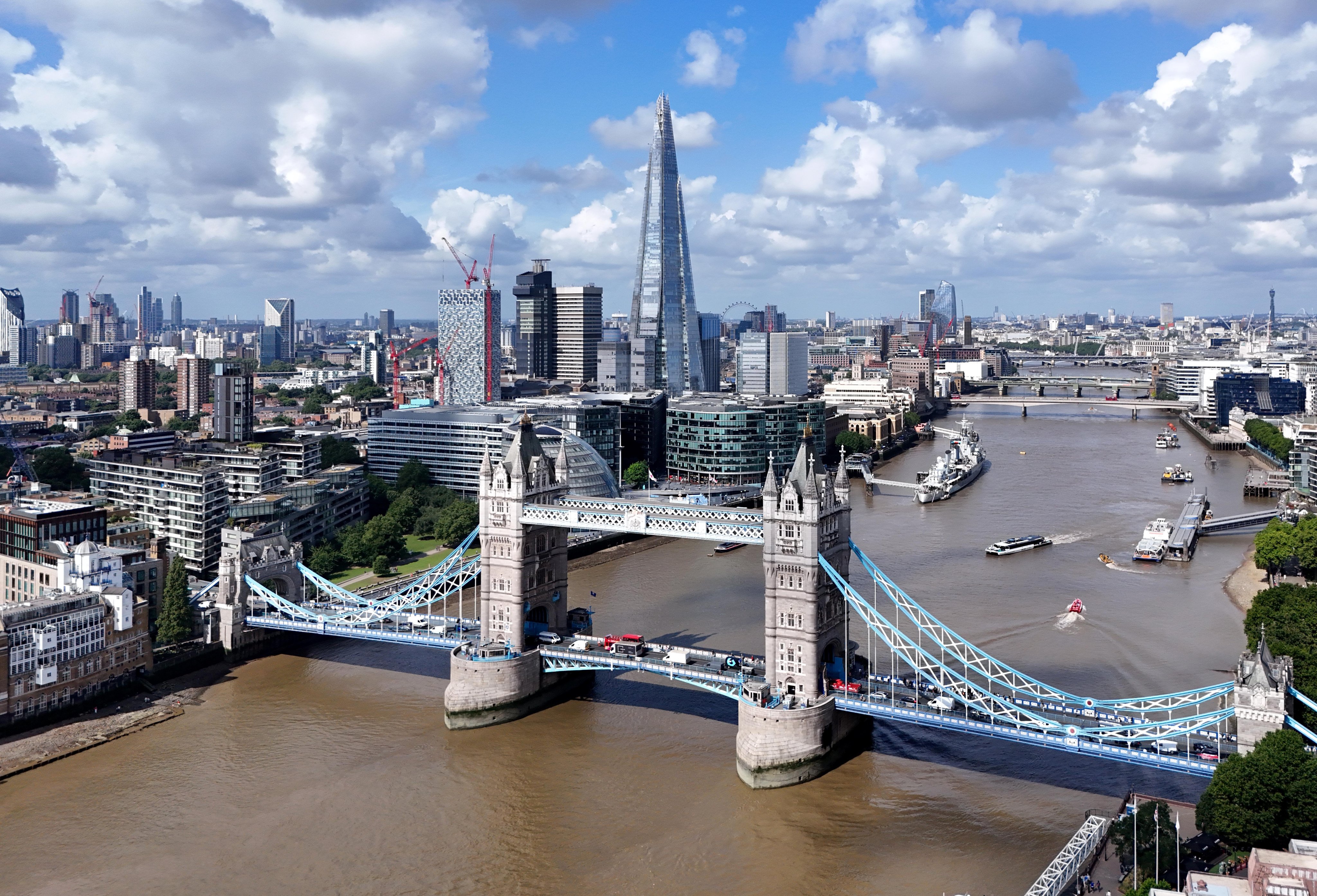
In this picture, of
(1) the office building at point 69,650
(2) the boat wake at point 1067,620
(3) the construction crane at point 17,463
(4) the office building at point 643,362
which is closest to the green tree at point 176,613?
(1) the office building at point 69,650

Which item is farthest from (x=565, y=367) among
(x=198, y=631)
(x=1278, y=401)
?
(x=198, y=631)

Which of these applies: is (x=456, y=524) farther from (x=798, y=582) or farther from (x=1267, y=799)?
(x=1267, y=799)

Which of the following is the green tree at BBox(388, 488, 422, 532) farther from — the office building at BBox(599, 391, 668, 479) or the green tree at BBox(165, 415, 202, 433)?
the green tree at BBox(165, 415, 202, 433)

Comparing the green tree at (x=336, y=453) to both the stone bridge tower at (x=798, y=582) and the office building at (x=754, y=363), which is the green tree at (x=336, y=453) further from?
the office building at (x=754, y=363)

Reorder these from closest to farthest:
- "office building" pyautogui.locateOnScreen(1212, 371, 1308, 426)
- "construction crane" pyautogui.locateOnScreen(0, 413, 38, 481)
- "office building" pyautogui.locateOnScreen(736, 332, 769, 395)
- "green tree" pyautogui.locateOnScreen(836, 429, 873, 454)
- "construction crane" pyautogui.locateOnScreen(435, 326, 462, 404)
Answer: "construction crane" pyautogui.locateOnScreen(0, 413, 38, 481)
"green tree" pyautogui.locateOnScreen(836, 429, 873, 454)
"office building" pyautogui.locateOnScreen(1212, 371, 1308, 426)
"construction crane" pyautogui.locateOnScreen(435, 326, 462, 404)
"office building" pyautogui.locateOnScreen(736, 332, 769, 395)

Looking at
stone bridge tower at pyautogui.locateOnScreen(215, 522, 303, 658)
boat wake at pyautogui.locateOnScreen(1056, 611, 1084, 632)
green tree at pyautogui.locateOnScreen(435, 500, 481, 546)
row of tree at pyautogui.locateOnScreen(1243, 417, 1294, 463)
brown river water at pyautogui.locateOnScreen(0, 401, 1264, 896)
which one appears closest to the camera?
brown river water at pyautogui.locateOnScreen(0, 401, 1264, 896)

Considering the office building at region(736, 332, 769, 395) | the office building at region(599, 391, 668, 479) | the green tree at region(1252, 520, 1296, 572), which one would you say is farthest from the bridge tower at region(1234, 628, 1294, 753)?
the office building at region(736, 332, 769, 395)

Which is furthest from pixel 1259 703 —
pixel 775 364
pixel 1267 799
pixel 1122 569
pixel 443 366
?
pixel 775 364

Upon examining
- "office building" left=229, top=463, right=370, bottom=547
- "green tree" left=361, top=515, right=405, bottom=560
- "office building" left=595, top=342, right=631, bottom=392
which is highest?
"office building" left=595, top=342, right=631, bottom=392
